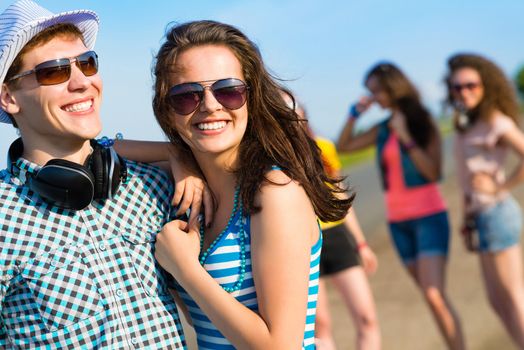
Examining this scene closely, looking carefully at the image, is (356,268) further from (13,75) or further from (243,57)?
(13,75)

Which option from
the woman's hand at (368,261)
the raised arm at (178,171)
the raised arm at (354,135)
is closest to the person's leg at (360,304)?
the woman's hand at (368,261)

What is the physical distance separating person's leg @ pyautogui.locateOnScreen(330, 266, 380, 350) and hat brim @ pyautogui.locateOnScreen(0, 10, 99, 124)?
309cm

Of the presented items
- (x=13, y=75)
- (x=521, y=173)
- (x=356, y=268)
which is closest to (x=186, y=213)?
(x=13, y=75)

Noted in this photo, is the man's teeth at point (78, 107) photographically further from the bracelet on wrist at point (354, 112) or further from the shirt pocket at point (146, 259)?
the bracelet on wrist at point (354, 112)

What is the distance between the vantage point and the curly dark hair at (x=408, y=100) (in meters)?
5.92

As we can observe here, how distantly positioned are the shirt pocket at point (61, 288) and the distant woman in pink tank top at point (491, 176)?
12.7 ft

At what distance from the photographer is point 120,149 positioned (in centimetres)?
284

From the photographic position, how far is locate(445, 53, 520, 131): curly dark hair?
18.7ft

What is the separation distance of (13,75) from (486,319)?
17.7 ft

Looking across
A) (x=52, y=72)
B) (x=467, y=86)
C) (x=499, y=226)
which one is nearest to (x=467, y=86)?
(x=467, y=86)

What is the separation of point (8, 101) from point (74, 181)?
0.41 m

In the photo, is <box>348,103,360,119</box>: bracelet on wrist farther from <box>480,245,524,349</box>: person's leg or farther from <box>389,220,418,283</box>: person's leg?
<box>480,245,524,349</box>: person's leg

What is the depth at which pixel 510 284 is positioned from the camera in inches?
212

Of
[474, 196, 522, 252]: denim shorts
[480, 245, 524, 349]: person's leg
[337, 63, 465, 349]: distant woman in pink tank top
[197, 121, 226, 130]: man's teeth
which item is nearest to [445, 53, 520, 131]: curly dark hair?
[337, 63, 465, 349]: distant woman in pink tank top
